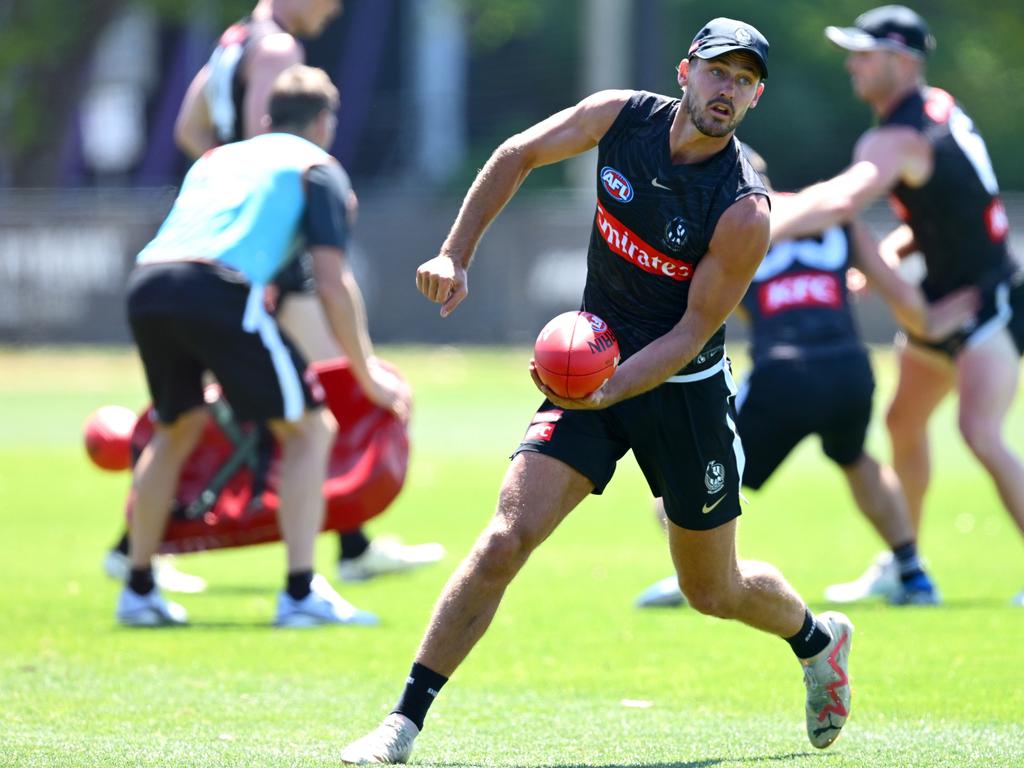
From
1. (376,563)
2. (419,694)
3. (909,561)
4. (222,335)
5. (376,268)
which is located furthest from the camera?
(376,268)

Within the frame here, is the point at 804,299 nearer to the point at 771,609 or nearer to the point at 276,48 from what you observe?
the point at 771,609

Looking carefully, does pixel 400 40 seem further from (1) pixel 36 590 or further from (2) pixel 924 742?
(2) pixel 924 742

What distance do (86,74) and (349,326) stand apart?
25.9 meters

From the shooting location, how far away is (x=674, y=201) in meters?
5.43

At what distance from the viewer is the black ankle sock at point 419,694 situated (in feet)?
17.6

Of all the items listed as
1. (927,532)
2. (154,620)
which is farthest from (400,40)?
(154,620)

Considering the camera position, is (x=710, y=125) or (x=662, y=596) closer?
(x=710, y=125)

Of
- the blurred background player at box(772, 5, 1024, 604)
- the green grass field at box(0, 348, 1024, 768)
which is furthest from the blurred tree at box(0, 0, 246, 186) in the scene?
the blurred background player at box(772, 5, 1024, 604)

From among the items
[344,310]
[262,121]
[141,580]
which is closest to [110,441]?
[141,580]

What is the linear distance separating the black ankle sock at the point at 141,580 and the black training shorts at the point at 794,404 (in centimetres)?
268

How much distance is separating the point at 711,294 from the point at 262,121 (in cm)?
410

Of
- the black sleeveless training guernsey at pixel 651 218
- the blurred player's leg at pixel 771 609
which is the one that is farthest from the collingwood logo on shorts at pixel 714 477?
the black sleeveless training guernsey at pixel 651 218

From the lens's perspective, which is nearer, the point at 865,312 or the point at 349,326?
the point at 349,326

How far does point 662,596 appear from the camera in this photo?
8.39 meters
